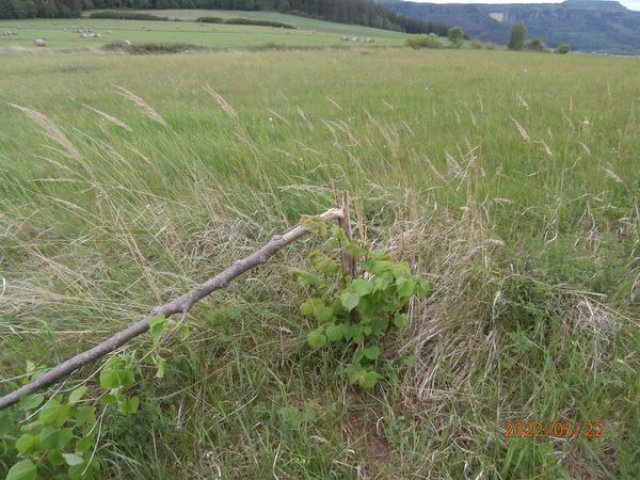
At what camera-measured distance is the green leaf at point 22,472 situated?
1.04 meters

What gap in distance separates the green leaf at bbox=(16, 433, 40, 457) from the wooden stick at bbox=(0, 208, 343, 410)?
0.16 m

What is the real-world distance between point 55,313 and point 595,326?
7.77ft

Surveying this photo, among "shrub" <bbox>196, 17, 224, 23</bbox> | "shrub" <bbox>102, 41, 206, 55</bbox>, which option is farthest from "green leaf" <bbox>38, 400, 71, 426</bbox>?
"shrub" <bbox>196, 17, 224, 23</bbox>

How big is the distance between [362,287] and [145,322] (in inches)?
28.8

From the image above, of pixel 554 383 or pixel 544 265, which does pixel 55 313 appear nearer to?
pixel 554 383

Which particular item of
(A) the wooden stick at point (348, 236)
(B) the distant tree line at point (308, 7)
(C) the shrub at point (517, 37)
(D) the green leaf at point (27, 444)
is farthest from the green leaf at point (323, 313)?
(B) the distant tree line at point (308, 7)

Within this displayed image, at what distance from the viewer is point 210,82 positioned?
826cm

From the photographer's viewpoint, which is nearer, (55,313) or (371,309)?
(371,309)

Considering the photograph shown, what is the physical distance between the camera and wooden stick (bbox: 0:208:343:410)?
4.00 feet

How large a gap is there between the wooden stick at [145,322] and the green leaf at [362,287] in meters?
0.28

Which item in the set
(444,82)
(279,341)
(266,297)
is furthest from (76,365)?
(444,82)

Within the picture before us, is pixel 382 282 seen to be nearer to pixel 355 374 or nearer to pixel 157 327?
pixel 355 374

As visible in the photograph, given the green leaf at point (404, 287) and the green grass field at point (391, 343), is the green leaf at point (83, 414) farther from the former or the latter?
the green leaf at point (404, 287)
